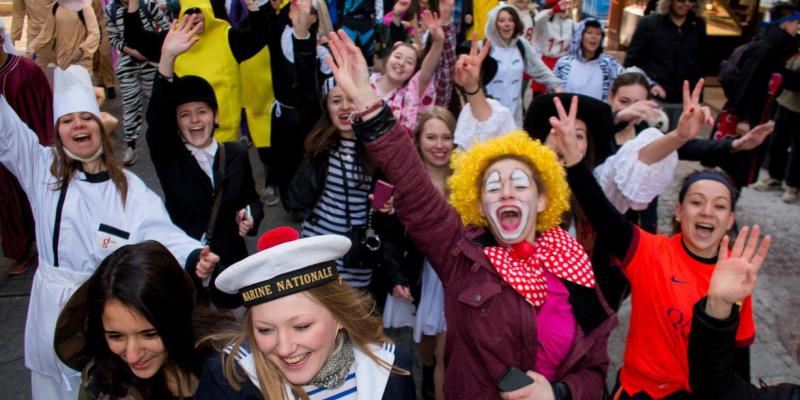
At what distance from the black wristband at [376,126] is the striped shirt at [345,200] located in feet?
4.39

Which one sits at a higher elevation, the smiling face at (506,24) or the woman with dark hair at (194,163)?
the smiling face at (506,24)

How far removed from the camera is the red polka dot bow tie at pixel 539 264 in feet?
7.35

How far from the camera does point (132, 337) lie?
216cm

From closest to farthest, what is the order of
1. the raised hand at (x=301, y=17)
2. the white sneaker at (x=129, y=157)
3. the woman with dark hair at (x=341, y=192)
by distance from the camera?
the woman with dark hair at (x=341, y=192) < the raised hand at (x=301, y=17) < the white sneaker at (x=129, y=157)

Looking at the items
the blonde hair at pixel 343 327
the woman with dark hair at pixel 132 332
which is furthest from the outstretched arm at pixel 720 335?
the woman with dark hair at pixel 132 332

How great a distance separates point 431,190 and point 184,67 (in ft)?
10.9

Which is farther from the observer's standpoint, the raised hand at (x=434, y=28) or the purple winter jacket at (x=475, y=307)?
the raised hand at (x=434, y=28)

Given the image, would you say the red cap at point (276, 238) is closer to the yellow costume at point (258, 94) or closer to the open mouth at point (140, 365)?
the open mouth at point (140, 365)

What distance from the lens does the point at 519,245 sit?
7.88ft

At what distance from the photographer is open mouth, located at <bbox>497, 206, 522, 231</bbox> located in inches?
94.3

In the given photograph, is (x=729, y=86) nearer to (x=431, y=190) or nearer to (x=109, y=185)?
(x=431, y=190)

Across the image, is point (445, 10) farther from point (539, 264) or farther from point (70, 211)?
point (70, 211)

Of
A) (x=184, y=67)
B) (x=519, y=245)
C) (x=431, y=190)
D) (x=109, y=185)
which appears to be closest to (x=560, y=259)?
(x=519, y=245)

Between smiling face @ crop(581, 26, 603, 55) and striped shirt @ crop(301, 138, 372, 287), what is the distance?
2.93m
